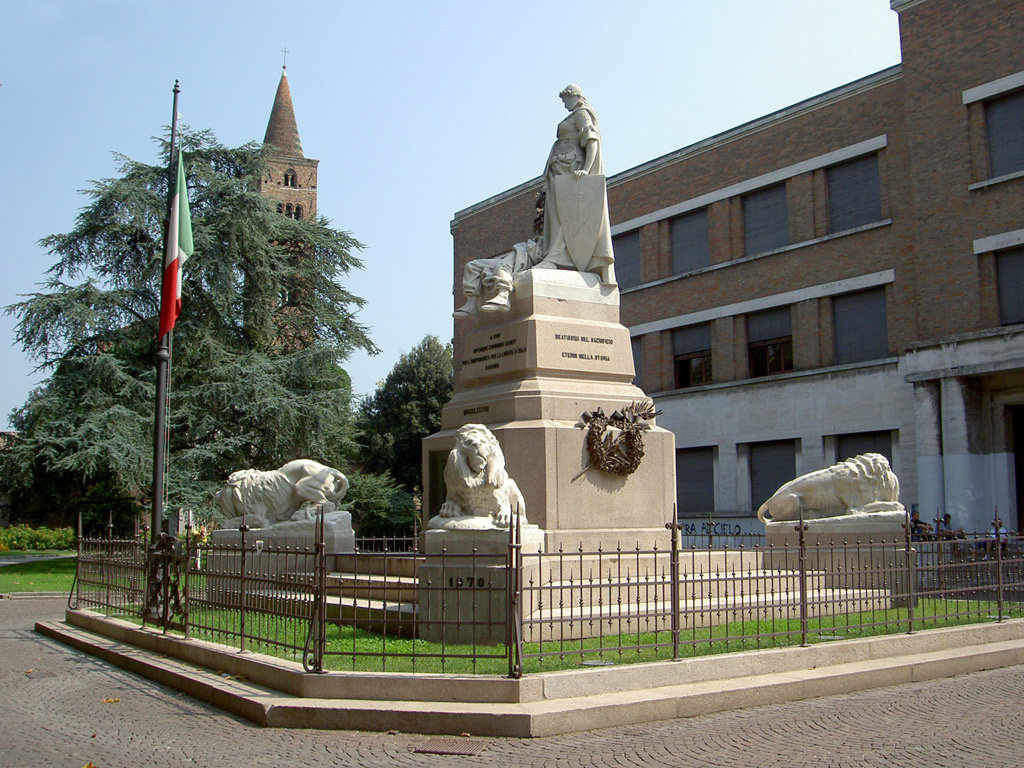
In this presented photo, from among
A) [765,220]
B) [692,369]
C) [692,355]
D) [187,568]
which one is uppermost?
[765,220]

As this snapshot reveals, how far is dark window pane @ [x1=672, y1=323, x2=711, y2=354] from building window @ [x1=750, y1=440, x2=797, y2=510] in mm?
4177

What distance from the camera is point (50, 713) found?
7.75 metres

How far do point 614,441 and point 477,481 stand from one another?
258cm

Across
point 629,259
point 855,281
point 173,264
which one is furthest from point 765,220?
point 173,264

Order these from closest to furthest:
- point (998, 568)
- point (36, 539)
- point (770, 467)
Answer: point (998, 568) → point (770, 467) → point (36, 539)

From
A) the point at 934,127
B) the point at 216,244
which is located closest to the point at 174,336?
the point at 216,244

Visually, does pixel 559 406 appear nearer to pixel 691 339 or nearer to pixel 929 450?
pixel 929 450

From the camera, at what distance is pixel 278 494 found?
1568 centimetres

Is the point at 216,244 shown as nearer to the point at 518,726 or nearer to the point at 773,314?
the point at 773,314

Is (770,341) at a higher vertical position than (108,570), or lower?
higher

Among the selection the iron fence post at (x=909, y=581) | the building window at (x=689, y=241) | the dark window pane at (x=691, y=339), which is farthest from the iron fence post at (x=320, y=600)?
the building window at (x=689, y=241)

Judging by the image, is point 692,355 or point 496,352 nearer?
point 496,352

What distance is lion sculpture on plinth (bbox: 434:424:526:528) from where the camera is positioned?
9609 millimetres

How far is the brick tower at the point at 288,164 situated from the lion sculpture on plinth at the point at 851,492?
68409mm
